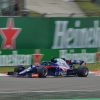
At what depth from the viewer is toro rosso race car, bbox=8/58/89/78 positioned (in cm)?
Result: 1579

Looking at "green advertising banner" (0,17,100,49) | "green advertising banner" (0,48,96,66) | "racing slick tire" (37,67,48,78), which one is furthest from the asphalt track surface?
"green advertising banner" (0,17,100,49)

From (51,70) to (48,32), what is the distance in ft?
21.1

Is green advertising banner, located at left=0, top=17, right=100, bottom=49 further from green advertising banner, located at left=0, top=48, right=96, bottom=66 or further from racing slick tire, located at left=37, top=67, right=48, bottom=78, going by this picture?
racing slick tire, located at left=37, top=67, right=48, bottom=78

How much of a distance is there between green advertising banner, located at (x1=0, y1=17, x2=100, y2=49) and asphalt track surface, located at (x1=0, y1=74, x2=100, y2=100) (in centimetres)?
609

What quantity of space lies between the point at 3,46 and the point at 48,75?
5441 mm

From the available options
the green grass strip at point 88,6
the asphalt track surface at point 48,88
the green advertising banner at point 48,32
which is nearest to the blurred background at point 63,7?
the green grass strip at point 88,6

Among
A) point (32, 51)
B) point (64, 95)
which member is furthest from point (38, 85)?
point (32, 51)

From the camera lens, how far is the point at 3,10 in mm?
25359

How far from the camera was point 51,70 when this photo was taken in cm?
1620

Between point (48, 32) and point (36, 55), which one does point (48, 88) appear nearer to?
point (36, 55)

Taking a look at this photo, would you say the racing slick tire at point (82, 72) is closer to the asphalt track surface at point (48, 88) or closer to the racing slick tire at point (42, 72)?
the asphalt track surface at point (48, 88)

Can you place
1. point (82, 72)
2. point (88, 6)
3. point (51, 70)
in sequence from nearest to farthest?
point (51, 70) < point (82, 72) < point (88, 6)

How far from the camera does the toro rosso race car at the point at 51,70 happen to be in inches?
622

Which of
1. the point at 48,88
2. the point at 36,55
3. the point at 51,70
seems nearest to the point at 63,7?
the point at 36,55
